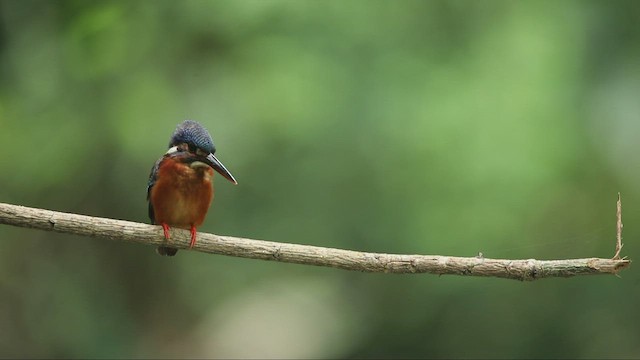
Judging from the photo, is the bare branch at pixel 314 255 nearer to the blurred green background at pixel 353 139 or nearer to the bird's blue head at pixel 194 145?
the bird's blue head at pixel 194 145

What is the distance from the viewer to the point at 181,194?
3.19 m

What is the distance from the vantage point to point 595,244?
4109 mm

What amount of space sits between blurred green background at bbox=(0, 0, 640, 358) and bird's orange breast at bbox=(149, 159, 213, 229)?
2.40 feet

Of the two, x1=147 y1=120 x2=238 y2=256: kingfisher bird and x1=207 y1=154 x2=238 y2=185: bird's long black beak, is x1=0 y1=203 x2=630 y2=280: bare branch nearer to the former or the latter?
x1=207 y1=154 x2=238 y2=185: bird's long black beak

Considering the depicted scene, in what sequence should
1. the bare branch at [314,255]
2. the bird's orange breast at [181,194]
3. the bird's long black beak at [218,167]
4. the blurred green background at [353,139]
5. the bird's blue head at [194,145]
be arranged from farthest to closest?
1. the blurred green background at [353,139]
2. the bird's orange breast at [181,194]
3. the bird's blue head at [194,145]
4. the bird's long black beak at [218,167]
5. the bare branch at [314,255]

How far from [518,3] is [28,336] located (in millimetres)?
2834

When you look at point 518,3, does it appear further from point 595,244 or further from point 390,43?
point 595,244

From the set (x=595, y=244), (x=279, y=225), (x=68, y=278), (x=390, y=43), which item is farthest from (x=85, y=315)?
(x=595, y=244)

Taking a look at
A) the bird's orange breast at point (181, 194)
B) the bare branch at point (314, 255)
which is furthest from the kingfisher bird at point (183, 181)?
the bare branch at point (314, 255)

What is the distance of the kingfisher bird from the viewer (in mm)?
3039

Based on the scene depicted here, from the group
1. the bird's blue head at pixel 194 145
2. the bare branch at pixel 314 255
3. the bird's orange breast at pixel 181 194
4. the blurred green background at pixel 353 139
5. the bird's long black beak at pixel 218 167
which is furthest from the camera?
the blurred green background at pixel 353 139

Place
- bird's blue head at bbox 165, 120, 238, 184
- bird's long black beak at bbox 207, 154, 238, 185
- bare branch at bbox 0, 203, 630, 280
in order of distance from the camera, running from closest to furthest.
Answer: bare branch at bbox 0, 203, 630, 280, bird's long black beak at bbox 207, 154, 238, 185, bird's blue head at bbox 165, 120, 238, 184

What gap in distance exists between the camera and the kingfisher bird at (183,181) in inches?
120

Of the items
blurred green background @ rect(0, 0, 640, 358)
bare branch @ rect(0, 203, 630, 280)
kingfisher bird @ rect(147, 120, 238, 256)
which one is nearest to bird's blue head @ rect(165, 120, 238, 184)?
kingfisher bird @ rect(147, 120, 238, 256)
